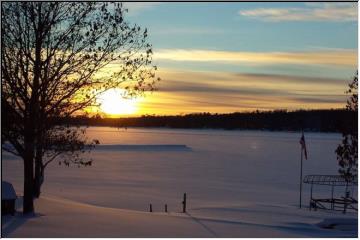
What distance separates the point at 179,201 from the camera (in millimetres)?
27250

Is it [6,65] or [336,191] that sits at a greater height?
[6,65]

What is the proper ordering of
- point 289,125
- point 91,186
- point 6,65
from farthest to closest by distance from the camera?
point 289,125 < point 91,186 < point 6,65

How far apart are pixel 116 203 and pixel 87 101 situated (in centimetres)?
974

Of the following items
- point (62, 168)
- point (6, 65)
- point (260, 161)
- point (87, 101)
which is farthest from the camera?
point (260, 161)

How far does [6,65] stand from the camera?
14.7 m

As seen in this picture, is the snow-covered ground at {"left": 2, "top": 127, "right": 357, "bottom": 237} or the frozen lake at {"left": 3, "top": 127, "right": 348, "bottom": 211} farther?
the frozen lake at {"left": 3, "top": 127, "right": 348, "bottom": 211}

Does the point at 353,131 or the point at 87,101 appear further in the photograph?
the point at 353,131

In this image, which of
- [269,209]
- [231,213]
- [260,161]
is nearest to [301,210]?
[269,209]

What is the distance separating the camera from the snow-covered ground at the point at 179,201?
13008 millimetres

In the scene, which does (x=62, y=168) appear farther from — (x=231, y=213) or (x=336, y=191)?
(x=231, y=213)

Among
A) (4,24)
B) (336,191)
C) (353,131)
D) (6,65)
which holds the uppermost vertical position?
(4,24)

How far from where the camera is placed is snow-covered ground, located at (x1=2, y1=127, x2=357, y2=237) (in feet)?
42.7

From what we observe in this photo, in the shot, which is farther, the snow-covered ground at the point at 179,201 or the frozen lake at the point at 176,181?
the frozen lake at the point at 176,181

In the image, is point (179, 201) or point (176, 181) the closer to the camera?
point (179, 201)
